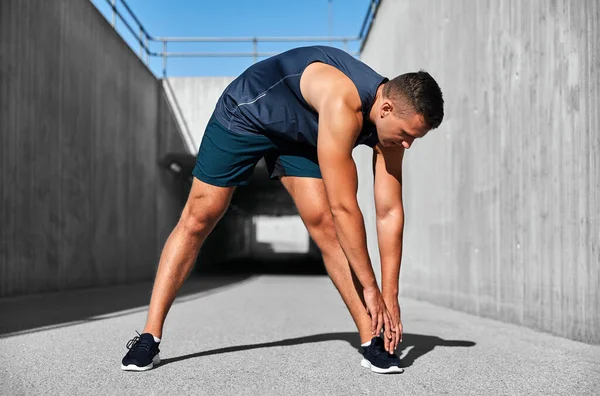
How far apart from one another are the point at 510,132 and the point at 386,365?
2.62 m

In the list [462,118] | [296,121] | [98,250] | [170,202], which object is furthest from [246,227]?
[296,121]

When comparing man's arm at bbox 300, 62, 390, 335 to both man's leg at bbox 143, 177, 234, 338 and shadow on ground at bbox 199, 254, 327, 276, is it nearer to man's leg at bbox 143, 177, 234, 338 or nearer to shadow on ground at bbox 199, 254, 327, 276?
man's leg at bbox 143, 177, 234, 338

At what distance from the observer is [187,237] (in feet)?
10.3

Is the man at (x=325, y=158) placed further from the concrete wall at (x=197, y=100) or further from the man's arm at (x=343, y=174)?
the concrete wall at (x=197, y=100)

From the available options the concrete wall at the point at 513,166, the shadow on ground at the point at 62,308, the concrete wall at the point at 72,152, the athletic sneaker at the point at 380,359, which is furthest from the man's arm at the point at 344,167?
the concrete wall at the point at 72,152

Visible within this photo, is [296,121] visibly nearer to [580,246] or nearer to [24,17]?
[580,246]

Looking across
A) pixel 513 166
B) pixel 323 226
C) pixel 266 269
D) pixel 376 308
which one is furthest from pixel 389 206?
pixel 266 269

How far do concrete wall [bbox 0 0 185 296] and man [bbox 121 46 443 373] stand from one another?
4617 millimetres

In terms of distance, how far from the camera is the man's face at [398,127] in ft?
8.57

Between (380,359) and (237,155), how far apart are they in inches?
Result: 44.9

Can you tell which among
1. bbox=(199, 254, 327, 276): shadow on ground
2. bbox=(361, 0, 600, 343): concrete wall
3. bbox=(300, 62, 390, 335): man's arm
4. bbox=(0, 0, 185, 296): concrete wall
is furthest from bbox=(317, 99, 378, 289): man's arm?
bbox=(199, 254, 327, 276): shadow on ground

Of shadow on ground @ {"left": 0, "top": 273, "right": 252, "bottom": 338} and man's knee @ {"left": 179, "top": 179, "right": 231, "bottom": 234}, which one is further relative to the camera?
shadow on ground @ {"left": 0, "top": 273, "right": 252, "bottom": 338}

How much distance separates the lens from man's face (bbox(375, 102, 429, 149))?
2611mm

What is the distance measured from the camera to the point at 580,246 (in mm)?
3797
